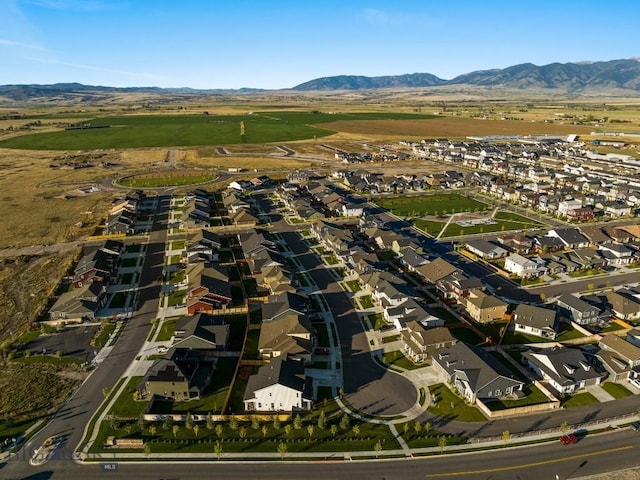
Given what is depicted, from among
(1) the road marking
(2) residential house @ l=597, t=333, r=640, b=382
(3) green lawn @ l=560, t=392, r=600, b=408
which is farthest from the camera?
(2) residential house @ l=597, t=333, r=640, b=382

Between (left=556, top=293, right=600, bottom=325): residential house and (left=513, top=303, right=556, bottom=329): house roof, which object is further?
(left=556, top=293, right=600, bottom=325): residential house

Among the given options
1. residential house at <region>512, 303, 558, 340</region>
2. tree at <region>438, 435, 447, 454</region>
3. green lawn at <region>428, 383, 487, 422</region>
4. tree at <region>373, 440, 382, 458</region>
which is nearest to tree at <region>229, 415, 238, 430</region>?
tree at <region>373, 440, 382, 458</region>

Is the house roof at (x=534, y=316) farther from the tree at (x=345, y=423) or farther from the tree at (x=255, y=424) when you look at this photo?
the tree at (x=255, y=424)

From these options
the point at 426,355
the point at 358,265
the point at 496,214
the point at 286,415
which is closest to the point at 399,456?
the point at 286,415

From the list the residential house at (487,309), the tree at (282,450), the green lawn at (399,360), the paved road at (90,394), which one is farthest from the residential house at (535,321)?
the paved road at (90,394)

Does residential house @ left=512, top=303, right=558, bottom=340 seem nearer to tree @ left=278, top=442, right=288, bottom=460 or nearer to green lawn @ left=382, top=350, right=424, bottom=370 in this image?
green lawn @ left=382, top=350, right=424, bottom=370
